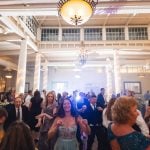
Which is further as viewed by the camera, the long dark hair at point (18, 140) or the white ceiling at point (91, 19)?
the white ceiling at point (91, 19)

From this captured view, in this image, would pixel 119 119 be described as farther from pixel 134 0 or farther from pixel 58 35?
pixel 58 35

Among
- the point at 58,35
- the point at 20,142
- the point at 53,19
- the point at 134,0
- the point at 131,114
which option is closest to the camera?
the point at 20,142

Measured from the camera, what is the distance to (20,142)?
1.62 m

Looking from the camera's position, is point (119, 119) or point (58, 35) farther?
point (58, 35)

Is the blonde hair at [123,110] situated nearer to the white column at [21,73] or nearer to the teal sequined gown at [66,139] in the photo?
the teal sequined gown at [66,139]

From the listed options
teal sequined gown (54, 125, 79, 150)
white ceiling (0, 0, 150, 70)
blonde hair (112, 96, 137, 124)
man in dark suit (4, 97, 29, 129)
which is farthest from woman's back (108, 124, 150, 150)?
white ceiling (0, 0, 150, 70)

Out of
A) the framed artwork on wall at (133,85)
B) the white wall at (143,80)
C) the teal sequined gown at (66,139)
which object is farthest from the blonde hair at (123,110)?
the white wall at (143,80)

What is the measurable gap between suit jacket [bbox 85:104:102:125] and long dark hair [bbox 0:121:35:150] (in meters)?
4.00

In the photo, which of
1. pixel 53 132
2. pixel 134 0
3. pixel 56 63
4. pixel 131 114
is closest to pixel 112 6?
pixel 134 0

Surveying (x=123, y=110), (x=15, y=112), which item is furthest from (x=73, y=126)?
(x=15, y=112)

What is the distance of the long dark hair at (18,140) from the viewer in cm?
160

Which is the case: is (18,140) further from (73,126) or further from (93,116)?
(93,116)

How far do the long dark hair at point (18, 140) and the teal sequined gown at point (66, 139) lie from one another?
1.34 meters

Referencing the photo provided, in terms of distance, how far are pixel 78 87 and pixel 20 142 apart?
58.8 ft
